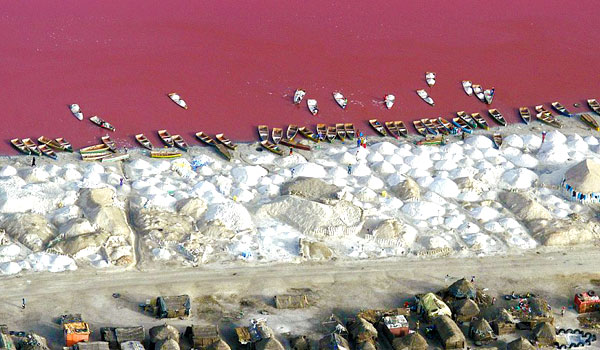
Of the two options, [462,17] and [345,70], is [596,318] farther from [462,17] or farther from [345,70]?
[462,17]

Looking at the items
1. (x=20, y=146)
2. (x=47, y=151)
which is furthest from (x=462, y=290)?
(x=20, y=146)

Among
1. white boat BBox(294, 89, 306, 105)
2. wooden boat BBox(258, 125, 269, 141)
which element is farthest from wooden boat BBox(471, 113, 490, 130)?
wooden boat BBox(258, 125, 269, 141)

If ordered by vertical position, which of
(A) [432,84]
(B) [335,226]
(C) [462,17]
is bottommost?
(B) [335,226]

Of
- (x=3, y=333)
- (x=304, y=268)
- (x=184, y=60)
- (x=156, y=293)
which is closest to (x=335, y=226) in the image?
(x=304, y=268)

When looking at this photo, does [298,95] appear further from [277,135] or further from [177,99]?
[177,99]

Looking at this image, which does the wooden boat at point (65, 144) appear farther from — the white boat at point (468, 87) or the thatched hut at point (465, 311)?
the white boat at point (468, 87)

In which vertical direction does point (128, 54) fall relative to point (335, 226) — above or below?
above
